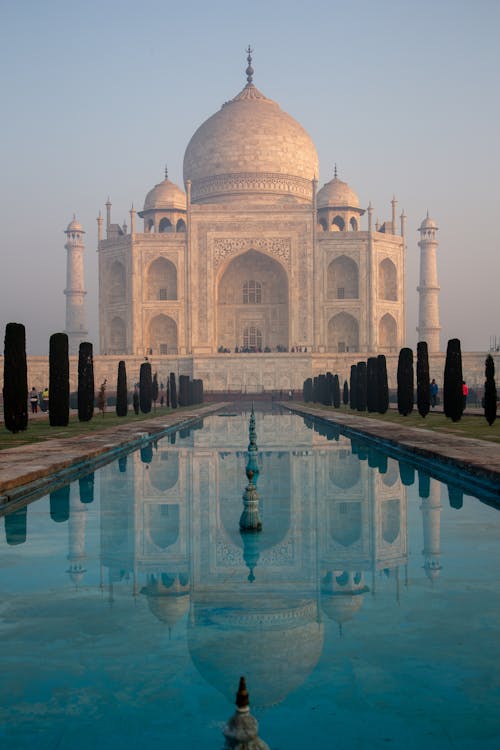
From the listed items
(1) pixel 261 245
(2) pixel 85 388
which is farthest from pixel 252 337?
(2) pixel 85 388

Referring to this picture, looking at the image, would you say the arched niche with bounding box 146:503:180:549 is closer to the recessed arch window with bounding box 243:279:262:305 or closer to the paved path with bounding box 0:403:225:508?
the paved path with bounding box 0:403:225:508

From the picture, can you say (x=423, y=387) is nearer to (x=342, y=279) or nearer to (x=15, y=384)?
(x=15, y=384)

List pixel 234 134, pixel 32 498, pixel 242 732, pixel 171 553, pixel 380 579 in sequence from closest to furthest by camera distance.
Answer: pixel 242 732
pixel 380 579
pixel 171 553
pixel 32 498
pixel 234 134

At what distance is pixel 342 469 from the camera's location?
8203 mm

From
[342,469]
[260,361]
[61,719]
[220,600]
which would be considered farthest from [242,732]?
[260,361]

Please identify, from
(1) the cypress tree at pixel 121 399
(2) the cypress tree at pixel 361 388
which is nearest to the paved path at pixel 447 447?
(1) the cypress tree at pixel 121 399

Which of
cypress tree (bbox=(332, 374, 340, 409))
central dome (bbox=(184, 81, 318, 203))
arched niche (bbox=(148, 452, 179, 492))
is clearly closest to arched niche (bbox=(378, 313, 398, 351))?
central dome (bbox=(184, 81, 318, 203))

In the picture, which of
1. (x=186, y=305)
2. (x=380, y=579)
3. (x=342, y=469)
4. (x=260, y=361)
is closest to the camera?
(x=380, y=579)

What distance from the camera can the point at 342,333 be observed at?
41.8 m

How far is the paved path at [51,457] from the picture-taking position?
6.47 meters

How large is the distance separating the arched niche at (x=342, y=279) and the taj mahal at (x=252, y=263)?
0.17ft

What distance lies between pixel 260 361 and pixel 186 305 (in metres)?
7.17

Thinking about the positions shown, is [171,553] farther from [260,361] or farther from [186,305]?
[186,305]

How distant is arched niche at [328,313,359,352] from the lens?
1633 inches
